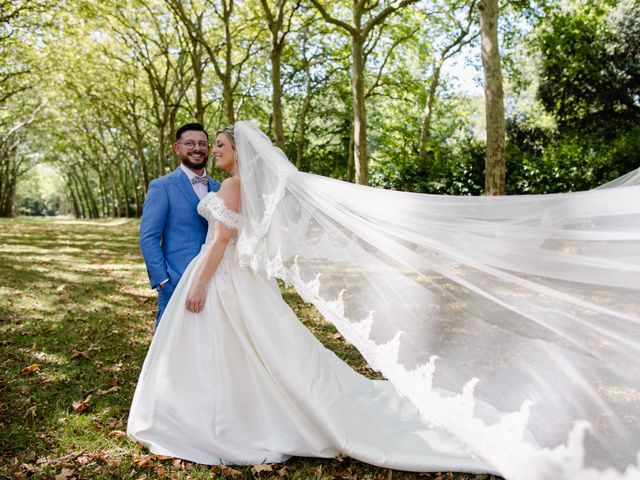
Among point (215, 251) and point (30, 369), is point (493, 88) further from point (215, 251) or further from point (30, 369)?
point (30, 369)

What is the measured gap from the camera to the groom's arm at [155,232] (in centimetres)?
420

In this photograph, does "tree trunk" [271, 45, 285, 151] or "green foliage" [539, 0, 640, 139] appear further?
"green foliage" [539, 0, 640, 139]

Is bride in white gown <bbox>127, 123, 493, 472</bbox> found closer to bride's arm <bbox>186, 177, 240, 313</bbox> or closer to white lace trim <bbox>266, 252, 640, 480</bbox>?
bride's arm <bbox>186, 177, 240, 313</bbox>

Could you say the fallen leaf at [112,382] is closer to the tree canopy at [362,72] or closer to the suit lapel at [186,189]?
the suit lapel at [186,189]

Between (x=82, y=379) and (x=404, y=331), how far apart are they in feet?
12.7

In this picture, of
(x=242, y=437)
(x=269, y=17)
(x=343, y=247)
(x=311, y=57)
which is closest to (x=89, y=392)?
(x=242, y=437)

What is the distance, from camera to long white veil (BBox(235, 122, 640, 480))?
2725mm

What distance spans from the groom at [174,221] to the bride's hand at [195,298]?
46cm

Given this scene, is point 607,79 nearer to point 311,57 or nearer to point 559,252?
point 311,57

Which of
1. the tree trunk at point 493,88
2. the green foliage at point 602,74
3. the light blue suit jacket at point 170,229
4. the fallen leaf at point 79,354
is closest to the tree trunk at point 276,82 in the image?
the tree trunk at point 493,88

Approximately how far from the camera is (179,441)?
12.4 ft

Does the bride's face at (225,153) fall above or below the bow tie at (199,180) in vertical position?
above

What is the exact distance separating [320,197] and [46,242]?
18.9m

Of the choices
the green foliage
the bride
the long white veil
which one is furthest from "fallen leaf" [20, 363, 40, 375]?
the green foliage
